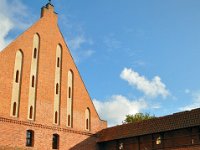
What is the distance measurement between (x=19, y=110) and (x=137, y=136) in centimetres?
1012

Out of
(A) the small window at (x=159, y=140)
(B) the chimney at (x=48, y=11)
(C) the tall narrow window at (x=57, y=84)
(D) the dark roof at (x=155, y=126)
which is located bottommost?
(A) the small window at (x=159, y=140)

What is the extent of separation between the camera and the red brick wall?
1082 inches

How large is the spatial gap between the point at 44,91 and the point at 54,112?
204 centimetres

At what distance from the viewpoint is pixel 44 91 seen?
30.3m

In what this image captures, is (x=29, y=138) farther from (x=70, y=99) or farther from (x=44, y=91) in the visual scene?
(x=70, y=99)

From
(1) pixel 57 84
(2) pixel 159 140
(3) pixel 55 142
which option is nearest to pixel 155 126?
(2) pixel 159 140

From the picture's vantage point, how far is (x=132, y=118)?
2031 inches

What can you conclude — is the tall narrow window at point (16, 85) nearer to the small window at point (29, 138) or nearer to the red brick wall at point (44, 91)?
the red brick wall at point (44, 91)

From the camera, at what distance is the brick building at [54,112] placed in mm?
27234

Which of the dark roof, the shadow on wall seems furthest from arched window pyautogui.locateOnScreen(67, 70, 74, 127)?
the dark roof

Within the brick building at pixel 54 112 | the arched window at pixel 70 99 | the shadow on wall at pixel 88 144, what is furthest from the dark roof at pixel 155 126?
the arched window at pixel 70 99

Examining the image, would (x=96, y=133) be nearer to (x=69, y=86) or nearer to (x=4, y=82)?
(x=69, y=86)

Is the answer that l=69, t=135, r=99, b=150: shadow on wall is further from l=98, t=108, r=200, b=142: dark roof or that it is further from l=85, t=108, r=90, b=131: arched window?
l=85, t=108, r=90, b=131: arched window

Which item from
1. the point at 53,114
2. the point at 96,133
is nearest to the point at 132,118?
the point at 96,133
